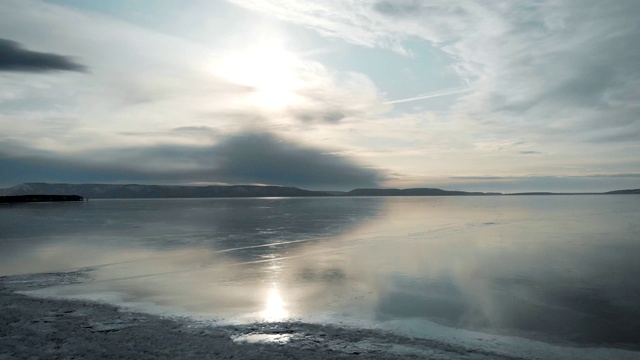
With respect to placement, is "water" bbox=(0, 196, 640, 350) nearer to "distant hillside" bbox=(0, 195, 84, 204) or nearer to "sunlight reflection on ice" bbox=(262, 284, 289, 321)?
"sunlight reflection on ice" bbox=(262, 284, 289, 321)

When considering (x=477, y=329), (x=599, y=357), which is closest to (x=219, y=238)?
(x=477, y=329)

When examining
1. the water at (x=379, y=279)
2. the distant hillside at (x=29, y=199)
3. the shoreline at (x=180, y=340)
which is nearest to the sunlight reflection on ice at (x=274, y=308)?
the water at (x=379, y=279)

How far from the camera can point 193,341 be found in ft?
24.3

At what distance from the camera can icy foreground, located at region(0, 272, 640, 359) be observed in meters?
6.84

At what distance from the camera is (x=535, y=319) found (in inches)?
351

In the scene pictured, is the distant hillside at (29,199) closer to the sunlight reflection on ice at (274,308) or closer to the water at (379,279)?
the water at (379,279)

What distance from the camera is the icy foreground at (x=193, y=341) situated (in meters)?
6.84

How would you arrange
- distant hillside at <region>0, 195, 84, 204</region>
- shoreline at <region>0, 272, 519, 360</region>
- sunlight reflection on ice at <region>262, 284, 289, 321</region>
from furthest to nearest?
Answer: 1. distant hillside at <region>0, 195, 84, 204</region>
2. sunlight reflection on ice at <region>262, 284, 289, 321</region>
3. shoreline at <region>0, 272, 519, 360</region>

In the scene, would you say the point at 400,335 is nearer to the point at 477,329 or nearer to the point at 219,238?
the point at 477,329

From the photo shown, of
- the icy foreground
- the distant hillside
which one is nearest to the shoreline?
the icy foreground

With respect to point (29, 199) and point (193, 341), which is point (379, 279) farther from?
point (29, 199)

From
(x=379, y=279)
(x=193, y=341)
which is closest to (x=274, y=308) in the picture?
(x=193, y=341)

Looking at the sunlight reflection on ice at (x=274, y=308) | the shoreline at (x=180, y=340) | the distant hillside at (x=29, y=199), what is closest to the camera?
the shoreline at (x=180, y=340)

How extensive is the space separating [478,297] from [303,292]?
15.0 feet
